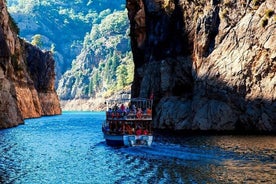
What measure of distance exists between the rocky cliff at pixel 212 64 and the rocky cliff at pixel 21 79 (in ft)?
95.8

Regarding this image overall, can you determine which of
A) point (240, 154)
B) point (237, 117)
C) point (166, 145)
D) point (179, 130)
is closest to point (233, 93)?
point (237, 117)

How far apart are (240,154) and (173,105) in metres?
40.0

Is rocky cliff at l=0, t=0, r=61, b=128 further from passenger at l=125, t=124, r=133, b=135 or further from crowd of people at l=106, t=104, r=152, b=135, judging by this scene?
passenger at l=125, t=124, r=133, b=135

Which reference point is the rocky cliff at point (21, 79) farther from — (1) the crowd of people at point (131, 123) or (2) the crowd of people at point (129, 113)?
(1) the crowd of people at point (131, 123)

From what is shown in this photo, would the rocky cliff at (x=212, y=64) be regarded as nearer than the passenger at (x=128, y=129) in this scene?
No

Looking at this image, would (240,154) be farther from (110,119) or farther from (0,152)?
(0,152)

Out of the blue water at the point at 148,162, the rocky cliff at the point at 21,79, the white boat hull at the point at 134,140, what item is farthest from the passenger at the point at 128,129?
the rocky cliff at the point at 21,79

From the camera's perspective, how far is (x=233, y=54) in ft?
257

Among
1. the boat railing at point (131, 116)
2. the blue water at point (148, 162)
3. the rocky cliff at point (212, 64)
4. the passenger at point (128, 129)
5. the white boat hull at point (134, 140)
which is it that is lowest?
the blue water at point (148, 162)

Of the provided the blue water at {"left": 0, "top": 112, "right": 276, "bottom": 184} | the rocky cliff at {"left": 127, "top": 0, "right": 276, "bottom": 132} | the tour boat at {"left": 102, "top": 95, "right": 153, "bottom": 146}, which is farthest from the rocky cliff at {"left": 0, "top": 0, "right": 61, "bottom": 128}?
the rocky cliff at {"left": 127, "top": 0, "right": 276, "bottom": 132}

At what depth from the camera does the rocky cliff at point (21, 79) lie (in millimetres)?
88750

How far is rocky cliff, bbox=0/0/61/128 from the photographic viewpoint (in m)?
88.8

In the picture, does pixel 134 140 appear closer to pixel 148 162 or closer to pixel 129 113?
pixel 129 113

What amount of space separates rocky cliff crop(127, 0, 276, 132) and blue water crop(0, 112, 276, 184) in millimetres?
11220
